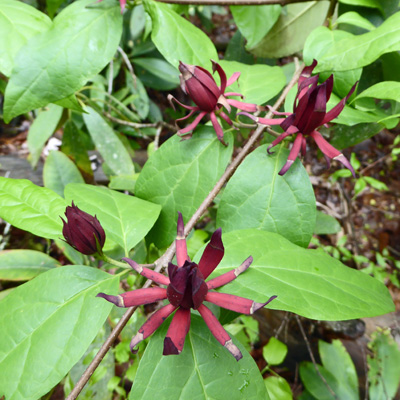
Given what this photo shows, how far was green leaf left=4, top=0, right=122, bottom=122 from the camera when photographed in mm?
833

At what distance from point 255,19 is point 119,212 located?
80 cm

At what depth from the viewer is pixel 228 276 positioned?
602mm

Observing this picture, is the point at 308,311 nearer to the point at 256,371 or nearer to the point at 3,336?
the point at 256,371

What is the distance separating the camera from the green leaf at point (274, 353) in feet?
5.01

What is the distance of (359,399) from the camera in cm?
169

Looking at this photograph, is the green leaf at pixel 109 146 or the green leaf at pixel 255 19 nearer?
the green leaf at pixel 255 19

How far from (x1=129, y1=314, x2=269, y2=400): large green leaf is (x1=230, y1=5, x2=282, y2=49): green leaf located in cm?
97

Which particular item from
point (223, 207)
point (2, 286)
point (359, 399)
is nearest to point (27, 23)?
point (223, 207)

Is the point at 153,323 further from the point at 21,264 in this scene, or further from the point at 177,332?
the point at 21,264

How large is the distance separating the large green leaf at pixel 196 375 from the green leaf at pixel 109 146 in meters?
1.14

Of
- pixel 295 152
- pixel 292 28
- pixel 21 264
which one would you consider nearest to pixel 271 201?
pixel 295 152

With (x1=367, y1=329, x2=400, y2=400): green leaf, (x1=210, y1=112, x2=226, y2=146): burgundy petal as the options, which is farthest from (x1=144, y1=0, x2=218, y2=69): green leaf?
(x1=367, y1=329, x2=400, y2=400): green leaf

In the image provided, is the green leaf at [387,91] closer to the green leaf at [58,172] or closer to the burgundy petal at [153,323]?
the burgundy petal at [153,323]

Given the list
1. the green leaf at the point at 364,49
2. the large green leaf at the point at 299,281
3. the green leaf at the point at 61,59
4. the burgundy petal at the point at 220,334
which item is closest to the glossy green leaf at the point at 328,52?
the green leaf at the point at 364,49
